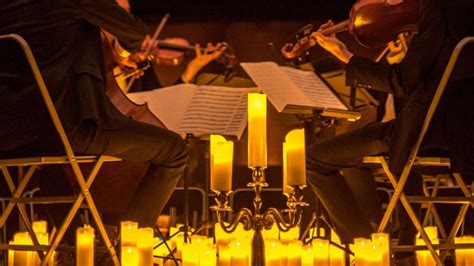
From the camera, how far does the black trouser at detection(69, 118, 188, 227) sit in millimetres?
2209

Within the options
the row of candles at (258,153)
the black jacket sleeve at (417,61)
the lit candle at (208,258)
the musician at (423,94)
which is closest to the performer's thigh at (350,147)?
the musician at (423,94)

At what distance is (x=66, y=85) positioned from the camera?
7.25 ft

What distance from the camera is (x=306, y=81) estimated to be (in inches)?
122

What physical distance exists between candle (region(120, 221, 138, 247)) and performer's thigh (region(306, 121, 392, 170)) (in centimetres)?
68

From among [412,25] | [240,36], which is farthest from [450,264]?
[240,36]

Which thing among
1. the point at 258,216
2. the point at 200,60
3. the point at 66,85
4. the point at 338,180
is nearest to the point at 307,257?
the point at 258,216

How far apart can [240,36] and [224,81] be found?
7.15 feet

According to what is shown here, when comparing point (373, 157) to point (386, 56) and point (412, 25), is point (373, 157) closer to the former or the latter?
point (412, 25)

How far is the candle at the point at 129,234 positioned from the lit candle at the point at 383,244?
2.39 feet

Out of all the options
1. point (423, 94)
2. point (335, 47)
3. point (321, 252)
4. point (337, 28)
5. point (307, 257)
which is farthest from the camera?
point (337, 28)

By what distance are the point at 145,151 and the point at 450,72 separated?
0.96 metres

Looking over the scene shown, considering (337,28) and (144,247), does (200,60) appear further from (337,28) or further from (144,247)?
(144,247)

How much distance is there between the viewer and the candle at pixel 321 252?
2.27 meters

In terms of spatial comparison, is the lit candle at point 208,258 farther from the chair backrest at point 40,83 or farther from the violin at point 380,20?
the violin at point 380,20
